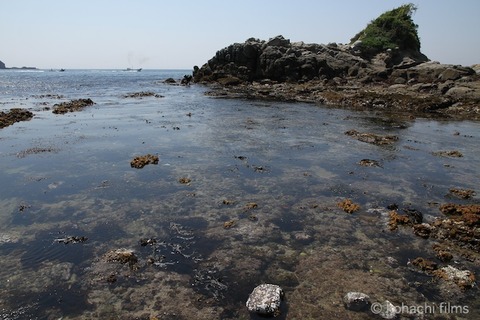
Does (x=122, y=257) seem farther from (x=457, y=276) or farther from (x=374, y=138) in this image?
(x=374, y=138)

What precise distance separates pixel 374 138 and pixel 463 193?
1020cm

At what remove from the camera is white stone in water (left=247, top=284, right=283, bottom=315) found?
7.12 metres

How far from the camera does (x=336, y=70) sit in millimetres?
61531

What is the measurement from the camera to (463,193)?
13.6m

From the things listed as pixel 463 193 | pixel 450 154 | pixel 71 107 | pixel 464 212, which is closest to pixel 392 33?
pixel 450 154

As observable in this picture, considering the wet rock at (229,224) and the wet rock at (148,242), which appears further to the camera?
the wet rock at (229,224)

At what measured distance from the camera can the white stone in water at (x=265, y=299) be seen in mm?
7121

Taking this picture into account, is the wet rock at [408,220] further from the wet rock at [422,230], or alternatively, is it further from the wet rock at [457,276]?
the wet rock at [457,276]

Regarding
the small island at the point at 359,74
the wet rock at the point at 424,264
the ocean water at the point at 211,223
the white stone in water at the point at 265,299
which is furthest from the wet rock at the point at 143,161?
the small island at the point at 359,74

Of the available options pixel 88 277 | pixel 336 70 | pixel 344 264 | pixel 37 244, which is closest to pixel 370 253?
pixel 344 264

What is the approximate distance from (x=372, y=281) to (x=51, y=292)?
7.78 metres

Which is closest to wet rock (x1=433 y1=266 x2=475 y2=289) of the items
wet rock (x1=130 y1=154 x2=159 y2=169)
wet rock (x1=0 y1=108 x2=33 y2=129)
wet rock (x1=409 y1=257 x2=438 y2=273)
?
wet rock (x1=409 y1=257 x2=438 y2=273)

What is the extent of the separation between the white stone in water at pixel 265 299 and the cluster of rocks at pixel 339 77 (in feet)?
117

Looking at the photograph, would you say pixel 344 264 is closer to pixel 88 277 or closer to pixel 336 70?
pixel 88 277
